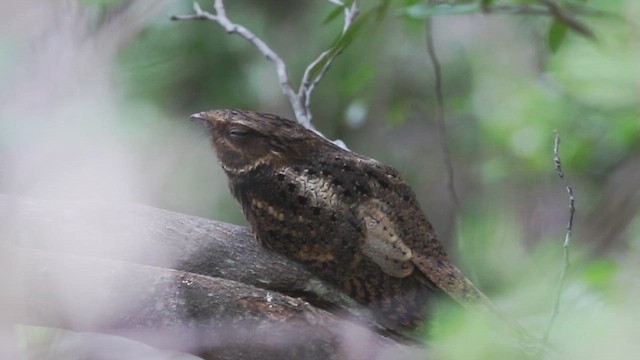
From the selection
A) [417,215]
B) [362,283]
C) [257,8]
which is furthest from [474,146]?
[362,283]

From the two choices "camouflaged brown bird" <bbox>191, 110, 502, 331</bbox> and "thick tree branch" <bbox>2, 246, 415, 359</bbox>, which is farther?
"camouflaged brown bird" <bbox>191, 110, 502, 331</bbox>

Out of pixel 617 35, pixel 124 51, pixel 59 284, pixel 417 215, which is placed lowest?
pixel 59 284

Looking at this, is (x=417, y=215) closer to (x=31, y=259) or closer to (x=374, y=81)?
(x=31, y=259)

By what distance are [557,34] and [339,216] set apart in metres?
0.51

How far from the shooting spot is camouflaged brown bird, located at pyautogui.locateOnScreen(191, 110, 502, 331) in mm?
1568

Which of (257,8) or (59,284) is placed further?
(257,8)

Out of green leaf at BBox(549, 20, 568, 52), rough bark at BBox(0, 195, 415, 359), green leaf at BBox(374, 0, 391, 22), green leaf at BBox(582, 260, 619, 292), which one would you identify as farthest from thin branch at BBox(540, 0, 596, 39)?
rough bark at BBox(0, 195, 415, 359)

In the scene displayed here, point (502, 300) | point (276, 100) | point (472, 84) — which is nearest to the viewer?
point (502, 300)

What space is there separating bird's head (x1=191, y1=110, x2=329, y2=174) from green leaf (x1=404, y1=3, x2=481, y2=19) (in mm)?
395

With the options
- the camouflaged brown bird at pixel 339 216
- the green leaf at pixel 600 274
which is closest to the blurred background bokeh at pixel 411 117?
the green leaf at pixel 600 274

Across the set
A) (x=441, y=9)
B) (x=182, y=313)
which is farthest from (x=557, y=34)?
(x=182, y=313)

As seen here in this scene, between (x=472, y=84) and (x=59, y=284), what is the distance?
5.37 feet

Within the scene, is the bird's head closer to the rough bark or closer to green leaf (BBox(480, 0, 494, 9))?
the rough bark

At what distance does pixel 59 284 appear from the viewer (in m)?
1.14
